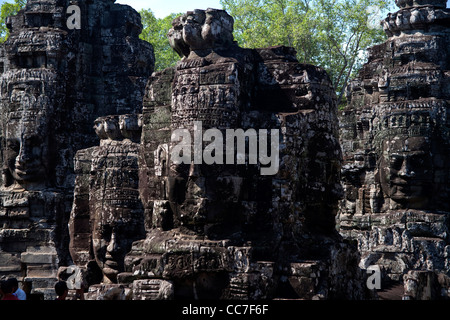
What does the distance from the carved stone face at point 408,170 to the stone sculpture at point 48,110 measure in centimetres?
495

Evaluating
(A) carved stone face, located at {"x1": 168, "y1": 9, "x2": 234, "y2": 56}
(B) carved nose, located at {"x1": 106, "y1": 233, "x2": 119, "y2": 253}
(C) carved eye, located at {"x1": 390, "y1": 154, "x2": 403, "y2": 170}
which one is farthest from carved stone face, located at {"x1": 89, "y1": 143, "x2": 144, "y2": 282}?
(C) carved eye, located at {"x1": 390, "y1": 154, "x2": 403, "y2": 170}

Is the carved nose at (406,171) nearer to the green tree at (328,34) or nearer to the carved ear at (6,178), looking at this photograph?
the carved ear at (6,178)

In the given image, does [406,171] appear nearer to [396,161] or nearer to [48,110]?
[396,161]

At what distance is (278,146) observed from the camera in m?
8.78

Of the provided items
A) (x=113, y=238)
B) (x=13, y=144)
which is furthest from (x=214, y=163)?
(x=13, y=144)

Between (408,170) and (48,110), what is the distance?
6.83 meters

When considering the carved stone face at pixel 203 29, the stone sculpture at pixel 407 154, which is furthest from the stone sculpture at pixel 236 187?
the stone sculpture at pixel 407 154

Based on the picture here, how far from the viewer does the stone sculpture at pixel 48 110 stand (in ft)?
45.2

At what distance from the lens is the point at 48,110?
45.5 feet

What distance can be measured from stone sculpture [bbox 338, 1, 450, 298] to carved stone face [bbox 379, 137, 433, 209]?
2 cm

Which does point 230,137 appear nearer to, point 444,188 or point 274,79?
point 274,79

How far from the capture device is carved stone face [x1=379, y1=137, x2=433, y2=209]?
1355cm

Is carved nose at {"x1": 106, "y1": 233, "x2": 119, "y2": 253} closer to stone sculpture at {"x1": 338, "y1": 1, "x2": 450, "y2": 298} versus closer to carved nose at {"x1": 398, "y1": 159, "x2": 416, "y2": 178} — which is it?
stone sculpture at {"x1": 338, "y1": 1, "x2": 450, "y2": 298}

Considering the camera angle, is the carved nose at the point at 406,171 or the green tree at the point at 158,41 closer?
the carved nose at the point at 406,171
